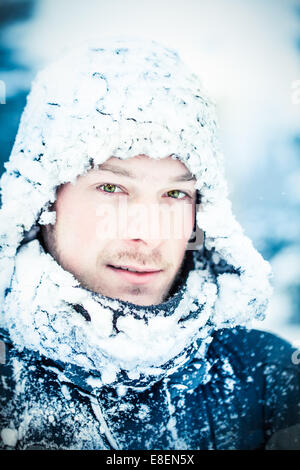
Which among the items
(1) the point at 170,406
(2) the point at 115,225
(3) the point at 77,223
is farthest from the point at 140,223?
(1) the point at 170,406

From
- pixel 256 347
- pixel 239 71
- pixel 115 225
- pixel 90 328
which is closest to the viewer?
pixel 90 328

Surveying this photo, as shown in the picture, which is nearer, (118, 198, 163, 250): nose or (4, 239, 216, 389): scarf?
(4, 239, 216, 389): scarf

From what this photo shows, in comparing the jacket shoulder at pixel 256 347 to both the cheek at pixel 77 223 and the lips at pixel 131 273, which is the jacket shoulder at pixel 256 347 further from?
the cheek at pixel 77 223

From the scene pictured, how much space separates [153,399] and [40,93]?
90 cm

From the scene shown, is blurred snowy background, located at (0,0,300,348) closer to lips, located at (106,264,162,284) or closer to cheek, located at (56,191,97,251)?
cheek, located at (56,191,97,251)

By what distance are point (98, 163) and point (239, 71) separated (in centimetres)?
89

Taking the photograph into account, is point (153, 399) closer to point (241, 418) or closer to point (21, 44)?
point (241, 418)

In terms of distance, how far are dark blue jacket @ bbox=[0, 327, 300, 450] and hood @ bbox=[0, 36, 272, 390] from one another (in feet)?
0.31

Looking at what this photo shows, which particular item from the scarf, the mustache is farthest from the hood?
the mustache

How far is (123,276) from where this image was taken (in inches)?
36.3

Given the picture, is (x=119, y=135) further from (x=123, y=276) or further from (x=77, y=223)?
(x=123, y=276)

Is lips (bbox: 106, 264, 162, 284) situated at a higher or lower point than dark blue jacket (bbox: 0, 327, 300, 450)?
higher

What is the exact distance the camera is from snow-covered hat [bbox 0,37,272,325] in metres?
0.81

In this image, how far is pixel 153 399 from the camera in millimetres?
912
